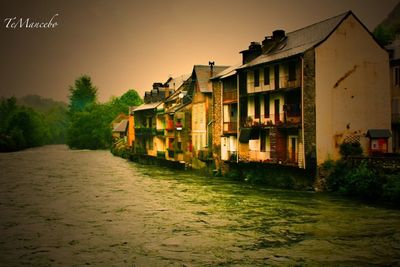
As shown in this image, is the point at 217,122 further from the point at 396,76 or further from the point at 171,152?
the point at 396,76

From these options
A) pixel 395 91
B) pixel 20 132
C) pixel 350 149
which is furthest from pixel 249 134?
pixel 20 132

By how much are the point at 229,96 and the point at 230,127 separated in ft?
11.3

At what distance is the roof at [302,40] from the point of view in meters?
34.1

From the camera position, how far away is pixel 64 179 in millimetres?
46375

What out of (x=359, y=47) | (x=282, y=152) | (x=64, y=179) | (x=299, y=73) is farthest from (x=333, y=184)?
(x=64, y=179)

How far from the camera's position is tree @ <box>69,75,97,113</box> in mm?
166750

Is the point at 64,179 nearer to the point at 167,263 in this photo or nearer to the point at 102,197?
the point at 102,197

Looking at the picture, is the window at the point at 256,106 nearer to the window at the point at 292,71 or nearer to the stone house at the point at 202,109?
the window at the point at 292,71

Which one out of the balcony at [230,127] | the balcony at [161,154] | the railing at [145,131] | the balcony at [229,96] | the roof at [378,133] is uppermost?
the balcony at [229,96]

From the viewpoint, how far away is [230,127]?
45000 mm

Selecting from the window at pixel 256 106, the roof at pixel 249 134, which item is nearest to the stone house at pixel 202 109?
the roof at pixel 249 134

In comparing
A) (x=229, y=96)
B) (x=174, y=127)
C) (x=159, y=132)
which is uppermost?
(x=229, y=96)

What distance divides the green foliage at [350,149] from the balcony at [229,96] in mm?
14088

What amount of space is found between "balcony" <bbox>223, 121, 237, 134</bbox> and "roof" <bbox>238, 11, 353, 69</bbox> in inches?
262
